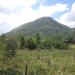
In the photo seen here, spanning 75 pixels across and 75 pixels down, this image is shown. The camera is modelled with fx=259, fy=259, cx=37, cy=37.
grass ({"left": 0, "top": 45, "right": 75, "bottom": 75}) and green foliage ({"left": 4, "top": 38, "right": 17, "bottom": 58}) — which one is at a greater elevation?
green foliage ({"left": 4, "top": 38, "right": 17, "bottom": 58})

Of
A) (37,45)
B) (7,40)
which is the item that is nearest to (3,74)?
(7,40)

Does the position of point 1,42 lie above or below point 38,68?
above

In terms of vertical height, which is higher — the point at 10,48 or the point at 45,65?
the point at 10,48

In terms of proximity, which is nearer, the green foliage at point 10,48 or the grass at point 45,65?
the grass at point 45,65

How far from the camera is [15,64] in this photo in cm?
2036

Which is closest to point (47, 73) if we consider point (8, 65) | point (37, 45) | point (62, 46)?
point (8, 65)

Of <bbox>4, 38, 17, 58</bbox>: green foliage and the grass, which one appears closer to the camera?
the grass

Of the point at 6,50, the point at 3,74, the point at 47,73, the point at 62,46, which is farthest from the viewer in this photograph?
the point at 62,46

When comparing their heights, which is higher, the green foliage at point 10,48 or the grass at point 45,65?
the green foliage at point 10,48

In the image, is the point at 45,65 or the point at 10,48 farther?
the point at 10,48

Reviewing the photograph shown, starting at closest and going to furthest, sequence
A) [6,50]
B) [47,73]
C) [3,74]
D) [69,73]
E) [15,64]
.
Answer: [3,74]
[47,73]
[69,73]
[15,64]
[6,50]

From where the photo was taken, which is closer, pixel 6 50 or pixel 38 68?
pixel 38 68

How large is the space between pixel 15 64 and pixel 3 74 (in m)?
4.92

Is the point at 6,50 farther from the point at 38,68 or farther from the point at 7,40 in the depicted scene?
the point at 38,68
